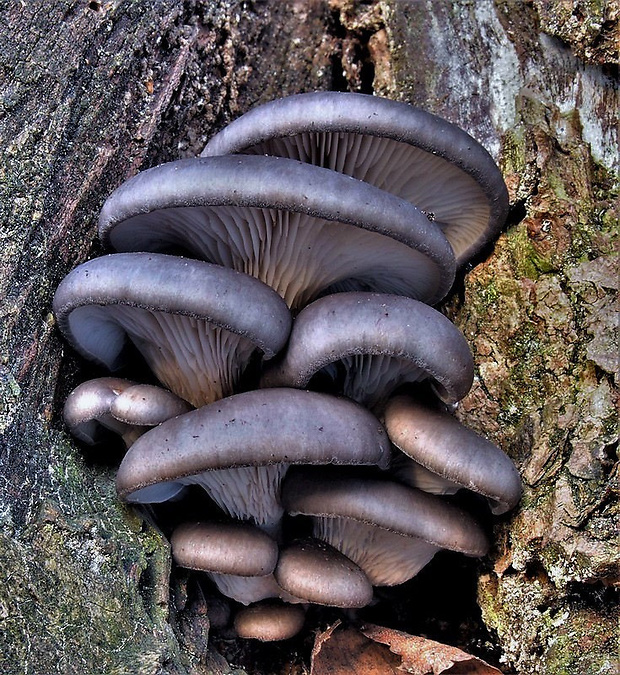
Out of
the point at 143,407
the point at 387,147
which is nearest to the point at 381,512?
the point at 143,407

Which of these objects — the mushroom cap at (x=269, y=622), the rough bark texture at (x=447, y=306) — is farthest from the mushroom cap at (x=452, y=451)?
the mushroom cap at (x=269, y=622)

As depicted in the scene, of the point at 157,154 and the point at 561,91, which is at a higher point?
the point at 561,91

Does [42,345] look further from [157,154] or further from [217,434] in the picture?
[157,154]

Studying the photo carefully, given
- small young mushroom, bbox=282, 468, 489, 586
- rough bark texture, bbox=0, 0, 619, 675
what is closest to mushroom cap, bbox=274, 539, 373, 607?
small young mushroom, bbox=282, 468, 489, 586

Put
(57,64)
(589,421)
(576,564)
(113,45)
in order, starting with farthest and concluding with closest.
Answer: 1. (113,45)
2. (57,64)
3. (589,421)
4. (576,564)

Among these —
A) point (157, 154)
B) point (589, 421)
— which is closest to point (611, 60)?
point (589, 421)

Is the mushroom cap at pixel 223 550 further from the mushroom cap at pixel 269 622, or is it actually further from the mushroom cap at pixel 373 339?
the mushroom cap at pixel 373 339
